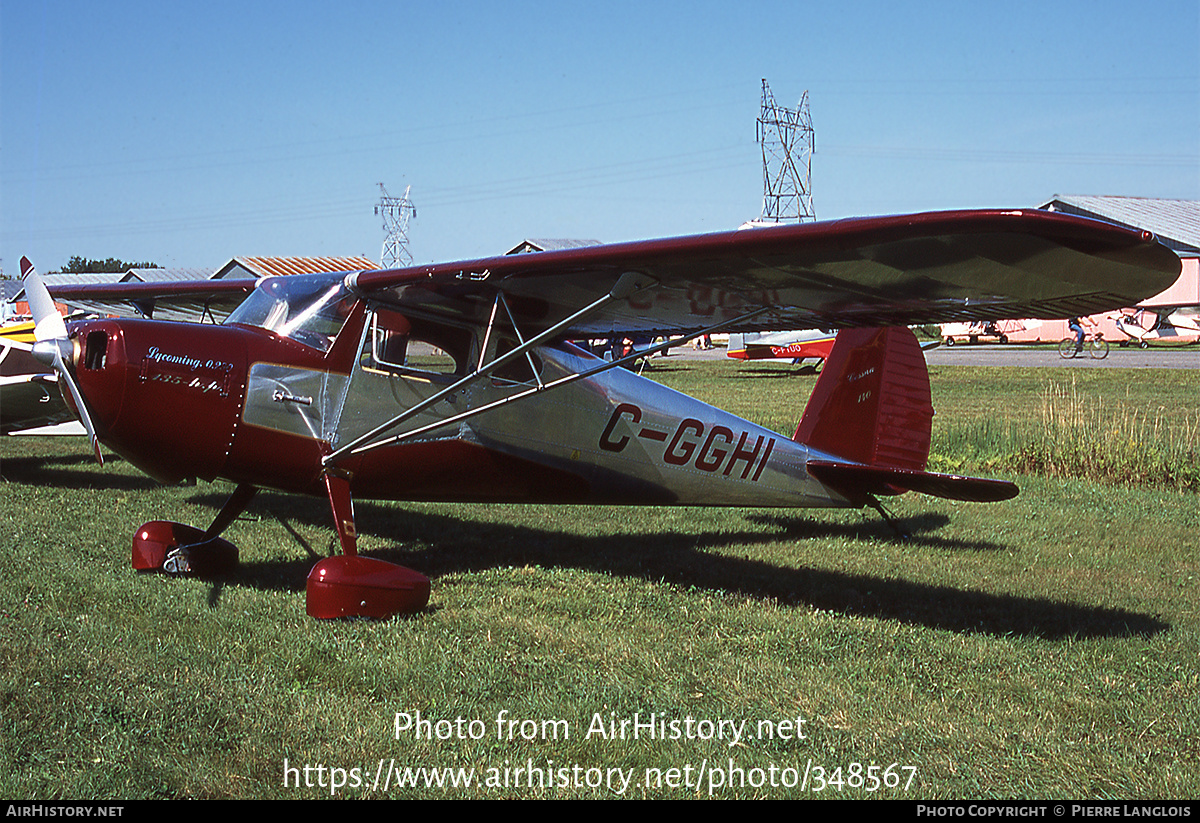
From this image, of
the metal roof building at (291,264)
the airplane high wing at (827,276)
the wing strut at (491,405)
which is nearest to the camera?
the airplane high wing at (827,276)

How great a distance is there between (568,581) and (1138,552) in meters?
4.77

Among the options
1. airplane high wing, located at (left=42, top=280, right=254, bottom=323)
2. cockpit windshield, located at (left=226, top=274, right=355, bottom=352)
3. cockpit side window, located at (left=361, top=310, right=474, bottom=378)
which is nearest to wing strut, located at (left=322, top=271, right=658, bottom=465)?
cockpit side window, located at (left=361, top=310, right=474, bottom=378)

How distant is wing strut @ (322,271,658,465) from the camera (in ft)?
16.8

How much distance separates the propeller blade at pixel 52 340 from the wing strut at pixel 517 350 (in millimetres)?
1331

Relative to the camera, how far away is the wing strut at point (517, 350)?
513cm

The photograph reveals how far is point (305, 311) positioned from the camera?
19.2 ft

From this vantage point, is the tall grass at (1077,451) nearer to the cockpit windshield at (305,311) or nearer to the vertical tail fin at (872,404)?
the vertical tail fin at (872,404)

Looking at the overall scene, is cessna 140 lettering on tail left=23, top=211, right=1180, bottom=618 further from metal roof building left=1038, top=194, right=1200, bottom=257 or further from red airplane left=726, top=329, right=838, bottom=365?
metal roof building left=1038, top=194, right=1200, bottom=257

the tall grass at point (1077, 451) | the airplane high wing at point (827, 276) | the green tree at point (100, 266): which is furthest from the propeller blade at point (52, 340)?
Answer: the green tree at point (100, 266)

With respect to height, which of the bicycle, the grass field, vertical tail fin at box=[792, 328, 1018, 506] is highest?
vertical tail fin at box=[792, 328, 1018, 506]

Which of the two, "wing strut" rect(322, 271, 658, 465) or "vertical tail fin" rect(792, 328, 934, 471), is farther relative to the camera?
"vertical tail fin" rect(792, 328, 934, 471)

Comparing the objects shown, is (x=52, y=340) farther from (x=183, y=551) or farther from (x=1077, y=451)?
(x=1077, y=451)

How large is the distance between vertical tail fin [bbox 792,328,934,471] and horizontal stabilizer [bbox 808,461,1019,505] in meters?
0.38

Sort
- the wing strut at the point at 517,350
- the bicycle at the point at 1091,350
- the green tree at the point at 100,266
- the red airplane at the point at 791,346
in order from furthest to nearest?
the green tree at the point at 100,266 < the bicycle at the point at 1091,350 < the red airplane at the point at 791,346 < the wing strut at the point at 517,350
